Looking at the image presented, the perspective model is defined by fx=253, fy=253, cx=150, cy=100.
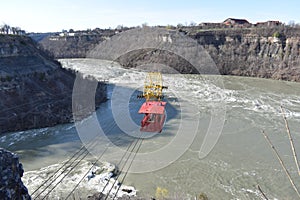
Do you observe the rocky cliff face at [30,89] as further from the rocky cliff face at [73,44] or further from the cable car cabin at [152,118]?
the rocky cliff face at [73,44]

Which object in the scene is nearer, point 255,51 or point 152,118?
point 152,118

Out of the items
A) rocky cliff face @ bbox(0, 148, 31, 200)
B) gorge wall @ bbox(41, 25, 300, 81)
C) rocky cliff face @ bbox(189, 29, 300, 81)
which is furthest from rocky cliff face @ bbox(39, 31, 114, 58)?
rocky cliff face @ bbox(0, 148, 31, 200)

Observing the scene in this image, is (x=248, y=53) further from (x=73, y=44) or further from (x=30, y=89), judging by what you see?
(x=73, y=44)

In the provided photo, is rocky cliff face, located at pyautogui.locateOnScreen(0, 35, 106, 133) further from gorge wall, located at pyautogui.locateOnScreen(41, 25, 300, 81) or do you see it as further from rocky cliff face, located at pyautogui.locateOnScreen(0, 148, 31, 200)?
gorge wall, located at pyautogui.locateOnScreen(41, 25, 300, 81)

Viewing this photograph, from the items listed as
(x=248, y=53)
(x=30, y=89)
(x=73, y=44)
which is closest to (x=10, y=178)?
(x=30, y=89)

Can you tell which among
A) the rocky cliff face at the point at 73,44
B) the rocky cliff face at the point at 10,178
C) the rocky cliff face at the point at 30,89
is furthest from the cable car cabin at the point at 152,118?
the rocky cliff face at the point at 73,44

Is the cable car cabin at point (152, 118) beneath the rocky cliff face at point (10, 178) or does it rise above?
beneath
